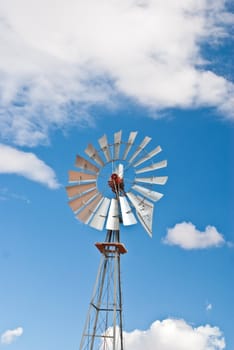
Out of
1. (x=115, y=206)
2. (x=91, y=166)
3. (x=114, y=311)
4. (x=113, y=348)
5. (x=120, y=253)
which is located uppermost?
(x=91, y=166)

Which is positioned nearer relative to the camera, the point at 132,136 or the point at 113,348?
the point at 113,348

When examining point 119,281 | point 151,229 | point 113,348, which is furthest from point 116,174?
point 113,348

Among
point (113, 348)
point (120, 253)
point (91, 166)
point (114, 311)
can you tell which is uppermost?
point (91, 166)

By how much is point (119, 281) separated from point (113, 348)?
113 inches

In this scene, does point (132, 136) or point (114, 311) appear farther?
point (132, 136)

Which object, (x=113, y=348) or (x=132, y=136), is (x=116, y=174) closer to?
(x=132, y=136)

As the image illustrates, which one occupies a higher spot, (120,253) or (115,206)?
(115,206)

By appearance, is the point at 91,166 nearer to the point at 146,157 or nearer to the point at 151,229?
the point at 146,157

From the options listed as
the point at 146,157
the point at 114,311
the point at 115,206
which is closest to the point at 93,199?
the point at 115,206

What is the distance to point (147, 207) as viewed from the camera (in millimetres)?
25703

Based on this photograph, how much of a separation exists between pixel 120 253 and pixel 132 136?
5.23m

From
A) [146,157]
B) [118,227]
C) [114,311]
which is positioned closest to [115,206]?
[118,227]

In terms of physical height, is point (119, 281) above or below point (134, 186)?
below

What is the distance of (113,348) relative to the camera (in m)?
23.9
